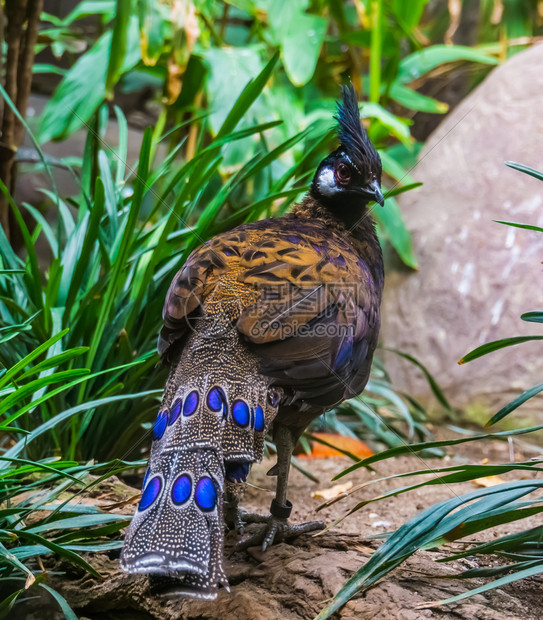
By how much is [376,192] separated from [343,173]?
183mm

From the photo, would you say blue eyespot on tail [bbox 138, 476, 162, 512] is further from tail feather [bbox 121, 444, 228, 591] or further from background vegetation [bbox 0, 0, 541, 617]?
background vegetation [bbox 0, 0, 541, 617]

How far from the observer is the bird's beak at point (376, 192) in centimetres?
291

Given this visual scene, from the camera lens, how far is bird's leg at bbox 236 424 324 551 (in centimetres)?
247

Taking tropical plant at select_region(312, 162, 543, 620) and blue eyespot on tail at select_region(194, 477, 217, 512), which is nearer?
blue eyespot on tail at select_region(194, 477, 217, 512)

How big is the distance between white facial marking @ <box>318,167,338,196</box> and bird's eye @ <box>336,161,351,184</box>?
0.09 ft

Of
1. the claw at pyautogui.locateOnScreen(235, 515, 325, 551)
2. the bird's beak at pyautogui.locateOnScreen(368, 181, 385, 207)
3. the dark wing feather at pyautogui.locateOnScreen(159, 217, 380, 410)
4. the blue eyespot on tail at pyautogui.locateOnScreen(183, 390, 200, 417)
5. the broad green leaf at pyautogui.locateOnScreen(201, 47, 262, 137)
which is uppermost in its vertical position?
the broad green leaf at pyautogui.locateOnScreen(201, 47, 262, 137)

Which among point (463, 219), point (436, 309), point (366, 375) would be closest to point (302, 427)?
point (366, 375)

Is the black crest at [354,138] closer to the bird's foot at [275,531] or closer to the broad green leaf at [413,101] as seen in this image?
the bird's foot at [275,531]

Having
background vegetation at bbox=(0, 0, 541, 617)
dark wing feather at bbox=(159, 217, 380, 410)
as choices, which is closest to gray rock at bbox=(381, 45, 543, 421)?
background vegetation at bbox=(0, 0, 541, 617)

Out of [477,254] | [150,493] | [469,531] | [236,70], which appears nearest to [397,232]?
[477,254]

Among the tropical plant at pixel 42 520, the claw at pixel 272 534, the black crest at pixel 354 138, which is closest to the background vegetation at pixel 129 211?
the tropical plant at pixel 42 520

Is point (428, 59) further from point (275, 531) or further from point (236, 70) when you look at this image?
point (275, 531)

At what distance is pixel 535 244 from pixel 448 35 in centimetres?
361

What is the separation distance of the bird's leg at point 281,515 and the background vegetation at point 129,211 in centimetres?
50
